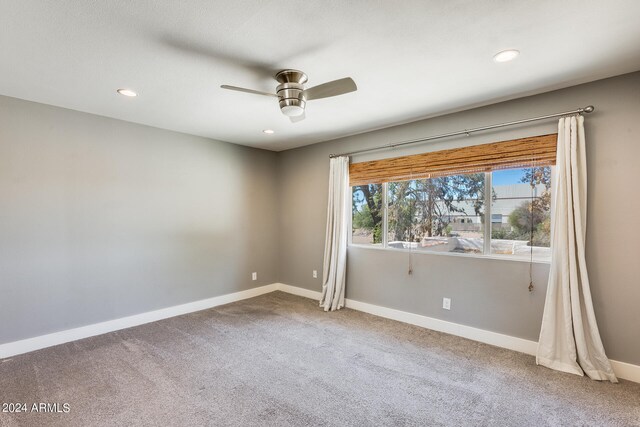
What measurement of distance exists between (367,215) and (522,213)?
73.2 inches

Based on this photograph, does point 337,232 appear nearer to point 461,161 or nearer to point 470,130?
point 461,161

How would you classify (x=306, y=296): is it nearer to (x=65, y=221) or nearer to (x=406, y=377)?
(x=406, y=377)

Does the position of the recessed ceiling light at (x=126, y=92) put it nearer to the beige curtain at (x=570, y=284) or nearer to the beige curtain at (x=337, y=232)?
the beige curtain at (x=337, y=232)

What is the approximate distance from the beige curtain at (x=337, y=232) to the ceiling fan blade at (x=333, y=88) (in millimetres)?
2094

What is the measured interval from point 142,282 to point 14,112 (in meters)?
2.13

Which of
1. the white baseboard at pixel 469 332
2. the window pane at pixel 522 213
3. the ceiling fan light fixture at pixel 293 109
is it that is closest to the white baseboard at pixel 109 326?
the white baseboard at pixel 469 332

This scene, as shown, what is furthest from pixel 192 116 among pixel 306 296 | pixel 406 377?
pixel 406 377

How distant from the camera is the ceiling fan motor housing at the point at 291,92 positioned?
2.37 m

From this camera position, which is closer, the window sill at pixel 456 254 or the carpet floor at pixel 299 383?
the carpet floor at pixel 299 383

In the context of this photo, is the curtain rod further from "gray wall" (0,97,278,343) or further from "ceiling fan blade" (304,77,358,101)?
"gray wall" (0,97,278,343)

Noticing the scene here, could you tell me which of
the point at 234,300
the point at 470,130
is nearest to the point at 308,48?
the point at 470,130

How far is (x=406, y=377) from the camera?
8.37 ft

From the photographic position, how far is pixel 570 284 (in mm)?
2596

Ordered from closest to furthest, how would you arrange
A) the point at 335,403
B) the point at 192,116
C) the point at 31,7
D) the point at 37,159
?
the point at 31,7, the point at 335,403, the point at 37,159, the point at 192,116
